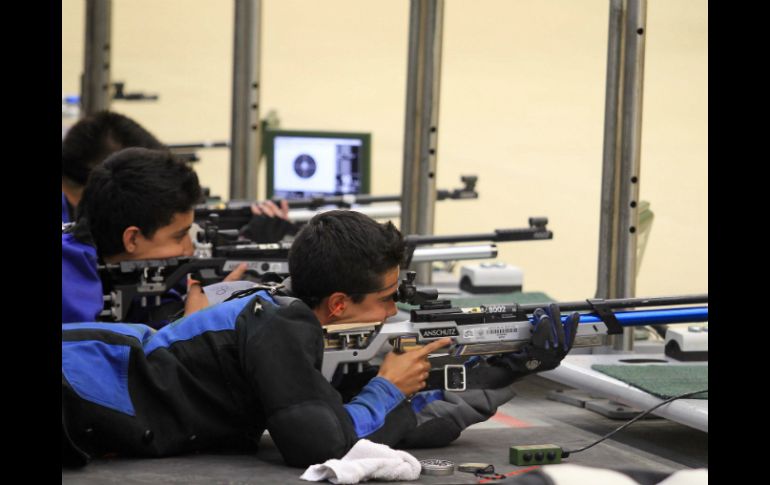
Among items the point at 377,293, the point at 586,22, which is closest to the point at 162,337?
the point at 377,293

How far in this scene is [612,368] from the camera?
323 cm

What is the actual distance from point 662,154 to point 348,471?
3.26 metres

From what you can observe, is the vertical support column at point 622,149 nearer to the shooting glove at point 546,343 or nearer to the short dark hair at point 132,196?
the shooting glove at point 546,343

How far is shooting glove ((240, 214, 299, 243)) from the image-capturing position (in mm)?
4734

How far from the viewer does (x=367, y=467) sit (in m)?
2.21

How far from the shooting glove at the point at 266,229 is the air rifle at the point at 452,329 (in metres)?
2.10

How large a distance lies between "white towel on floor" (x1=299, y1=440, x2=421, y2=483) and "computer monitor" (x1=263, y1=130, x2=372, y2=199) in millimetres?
4280

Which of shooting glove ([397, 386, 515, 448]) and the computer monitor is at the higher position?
the computer monitor

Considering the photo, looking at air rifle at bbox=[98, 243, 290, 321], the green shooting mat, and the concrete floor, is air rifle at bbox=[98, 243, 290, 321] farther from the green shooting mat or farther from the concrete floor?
the green shooting mat

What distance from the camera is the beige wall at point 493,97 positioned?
16.2 ft

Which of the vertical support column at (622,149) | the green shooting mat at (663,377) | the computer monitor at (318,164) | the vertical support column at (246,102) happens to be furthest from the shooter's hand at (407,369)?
the computer monitor at (318,164)

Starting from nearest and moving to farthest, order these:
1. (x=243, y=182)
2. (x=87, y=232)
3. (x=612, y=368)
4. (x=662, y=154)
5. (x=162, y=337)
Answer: (x=162, y=337) → (x=87, y=232) → (x=612, y=368) → (x=662, y=154) → (x=243, y=182)

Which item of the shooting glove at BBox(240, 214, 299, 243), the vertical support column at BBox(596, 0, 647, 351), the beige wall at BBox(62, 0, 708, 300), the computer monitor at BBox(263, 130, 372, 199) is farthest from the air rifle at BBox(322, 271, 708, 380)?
the computer monitor at BBox(263, 130, 372, 199)
